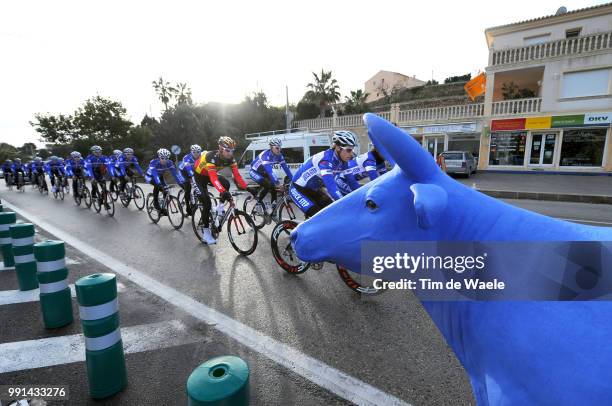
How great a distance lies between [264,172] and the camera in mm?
8305

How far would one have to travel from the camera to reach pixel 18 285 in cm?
498

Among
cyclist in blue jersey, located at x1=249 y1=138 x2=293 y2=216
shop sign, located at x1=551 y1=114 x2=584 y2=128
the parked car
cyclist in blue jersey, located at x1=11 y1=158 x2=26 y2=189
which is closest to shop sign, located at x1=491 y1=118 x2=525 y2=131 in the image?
shop sign, located at x1=551 y1=114 x2=584 y2=128

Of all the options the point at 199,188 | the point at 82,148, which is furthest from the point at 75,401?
the point at 82,148

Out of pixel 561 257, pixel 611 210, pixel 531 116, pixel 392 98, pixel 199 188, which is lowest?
pixel 611 210

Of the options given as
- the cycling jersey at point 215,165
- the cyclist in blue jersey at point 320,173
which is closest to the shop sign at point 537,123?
the cyclist in blue jersey at point 320,173

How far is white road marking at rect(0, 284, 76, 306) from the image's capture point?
442 cm

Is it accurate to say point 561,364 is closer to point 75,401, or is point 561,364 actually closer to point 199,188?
point 75,401

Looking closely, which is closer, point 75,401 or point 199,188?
point 75,401

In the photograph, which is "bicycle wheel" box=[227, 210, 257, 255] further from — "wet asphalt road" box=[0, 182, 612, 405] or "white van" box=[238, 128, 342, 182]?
"white van" box=[238, 128, 342, 182]

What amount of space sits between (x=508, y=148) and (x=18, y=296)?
26799 mm

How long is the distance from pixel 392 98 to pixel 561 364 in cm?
4611

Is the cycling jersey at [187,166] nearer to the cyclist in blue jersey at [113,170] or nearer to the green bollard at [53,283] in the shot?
the cyclist in blue jersey at [113,170]

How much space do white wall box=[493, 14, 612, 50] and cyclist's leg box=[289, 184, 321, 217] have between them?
85.3 ft

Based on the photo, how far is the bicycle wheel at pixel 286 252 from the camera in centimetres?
525
